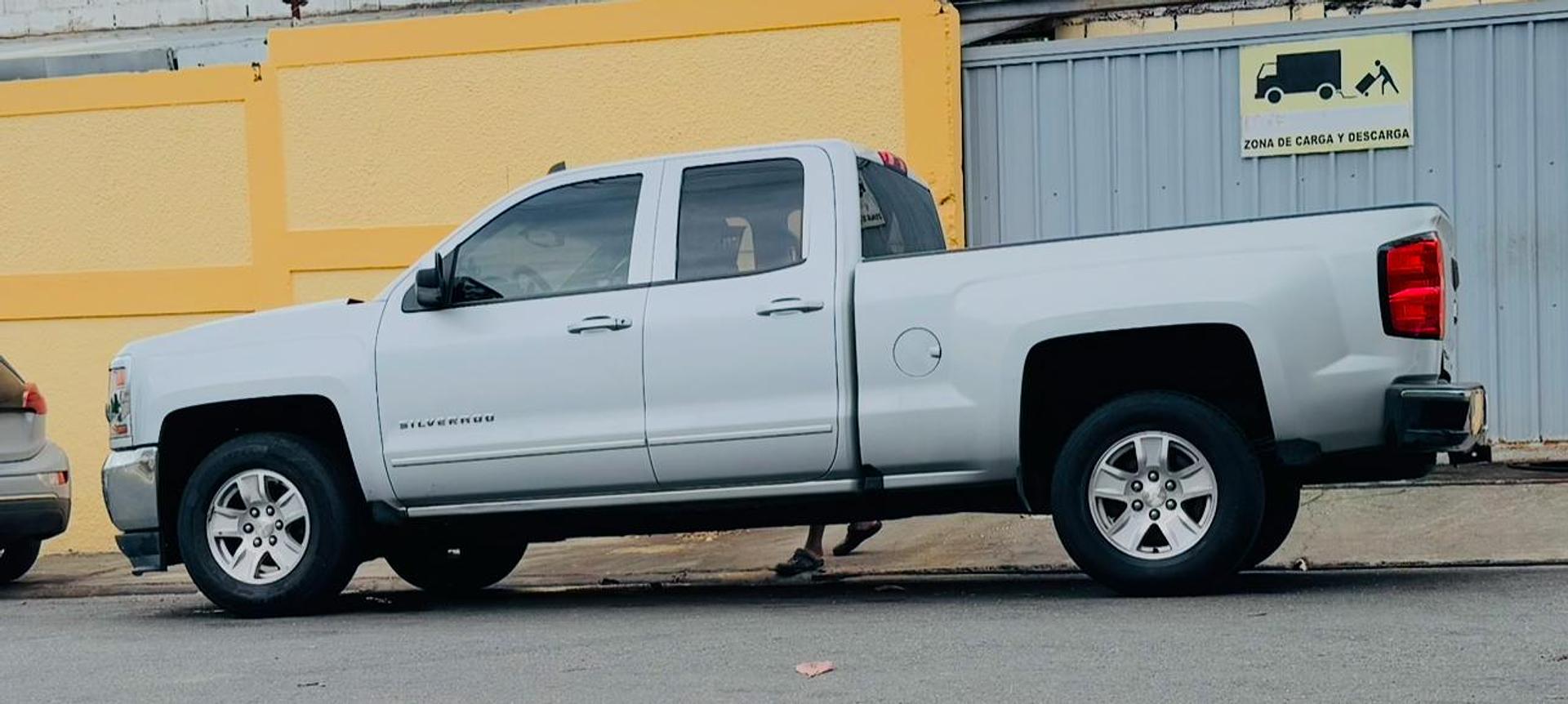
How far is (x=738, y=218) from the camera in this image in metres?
8.08

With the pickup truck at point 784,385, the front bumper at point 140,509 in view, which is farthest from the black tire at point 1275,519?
the front bumper at point 140,509

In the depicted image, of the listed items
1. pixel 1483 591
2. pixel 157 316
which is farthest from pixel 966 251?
pixel 157 316

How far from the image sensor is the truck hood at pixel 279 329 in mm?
8375

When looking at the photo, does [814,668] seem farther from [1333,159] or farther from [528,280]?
[1333,159]

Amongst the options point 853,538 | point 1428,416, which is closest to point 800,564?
point 853,538

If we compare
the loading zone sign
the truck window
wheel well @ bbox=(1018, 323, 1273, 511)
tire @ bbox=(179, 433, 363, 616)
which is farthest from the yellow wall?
tire @ bbox=(179, 433, 363, 616)

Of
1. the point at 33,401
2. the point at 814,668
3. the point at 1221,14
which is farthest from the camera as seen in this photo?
the point at 1221,14

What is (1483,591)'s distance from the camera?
7.38 metres

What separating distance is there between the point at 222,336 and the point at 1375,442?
4725 millimetres

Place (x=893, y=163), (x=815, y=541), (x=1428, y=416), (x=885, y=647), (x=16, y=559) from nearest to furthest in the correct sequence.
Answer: (x=885, y=647) < (x=1428, y=416) < (x=893, y=163) < (x=815, y=541) < (x=16, y=559)

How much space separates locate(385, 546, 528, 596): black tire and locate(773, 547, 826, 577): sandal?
1223 millimetres

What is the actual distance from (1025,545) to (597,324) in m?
2.91

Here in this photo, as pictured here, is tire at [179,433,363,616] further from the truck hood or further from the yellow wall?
the yellow wall

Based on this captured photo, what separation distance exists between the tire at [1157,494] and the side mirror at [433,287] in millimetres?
2593
